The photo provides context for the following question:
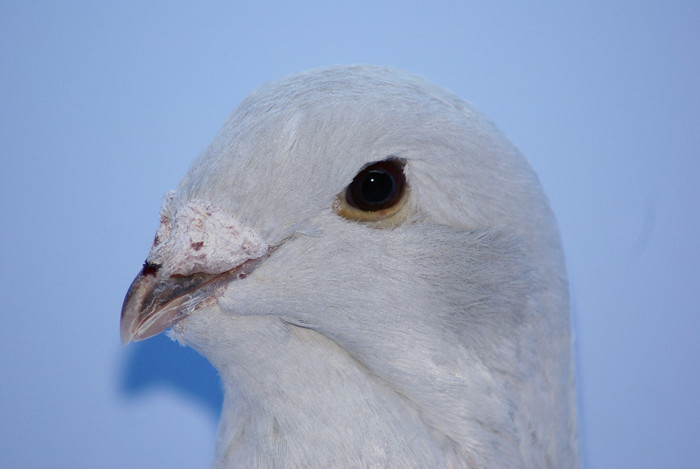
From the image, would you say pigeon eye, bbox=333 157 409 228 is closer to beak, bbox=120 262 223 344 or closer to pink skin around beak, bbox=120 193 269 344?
pink skin around beak, bbox=120 193 269 344

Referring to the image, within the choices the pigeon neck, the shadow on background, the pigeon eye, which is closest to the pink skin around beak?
the pigeon neck

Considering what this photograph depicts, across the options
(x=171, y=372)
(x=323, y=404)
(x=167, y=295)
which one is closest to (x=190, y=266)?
(x=167, y=295)

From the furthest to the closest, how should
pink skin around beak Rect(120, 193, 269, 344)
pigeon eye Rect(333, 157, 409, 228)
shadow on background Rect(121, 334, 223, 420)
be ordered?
shadow on background Rect(121, 334, 223, 420) < pigeon eye Rect(333, 157, 409, 228) < pink skin around beak Rect(120, 193, 269, 344)

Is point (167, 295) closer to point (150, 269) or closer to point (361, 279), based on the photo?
point (150, 269)

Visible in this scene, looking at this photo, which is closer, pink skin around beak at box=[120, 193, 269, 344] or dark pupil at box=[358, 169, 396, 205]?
pink skin around beak at box=[120, 193, 269, 344]

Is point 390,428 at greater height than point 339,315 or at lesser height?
lesser

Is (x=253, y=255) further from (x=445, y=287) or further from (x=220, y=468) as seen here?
(x=220, y=468)

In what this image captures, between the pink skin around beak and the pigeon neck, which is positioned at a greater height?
the pink skin around beak

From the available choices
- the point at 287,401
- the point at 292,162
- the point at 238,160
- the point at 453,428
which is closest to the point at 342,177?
the point at 292,162
